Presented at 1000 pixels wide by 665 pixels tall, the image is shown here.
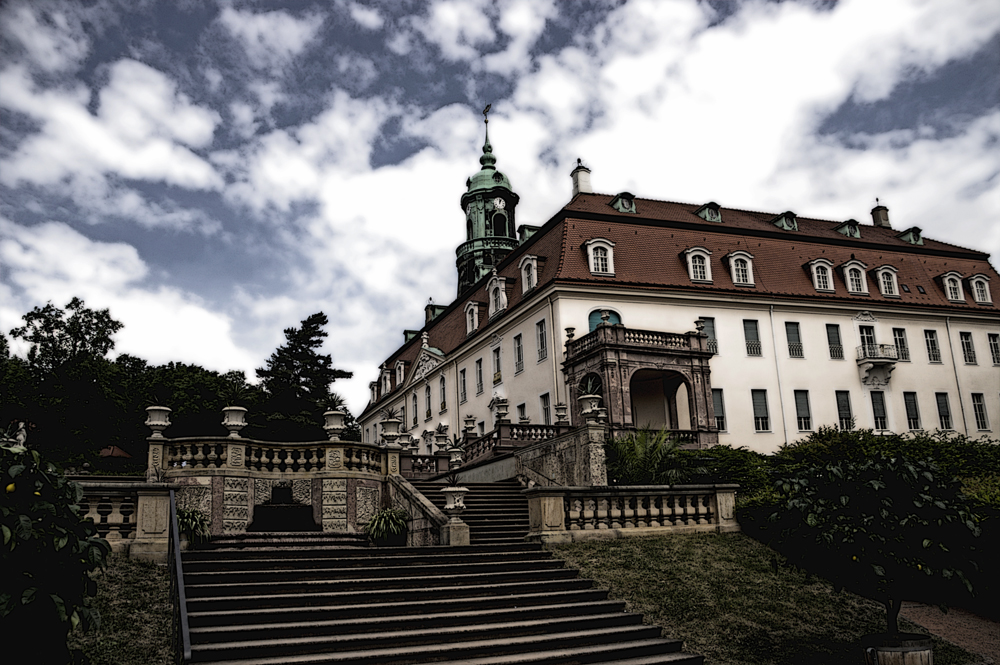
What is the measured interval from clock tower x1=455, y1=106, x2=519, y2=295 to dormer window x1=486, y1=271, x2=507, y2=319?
1250cm

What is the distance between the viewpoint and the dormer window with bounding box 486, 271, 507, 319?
40.0 m

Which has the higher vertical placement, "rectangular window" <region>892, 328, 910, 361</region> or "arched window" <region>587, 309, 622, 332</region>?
"arched window" <region>587, 309, 622, 332</region>

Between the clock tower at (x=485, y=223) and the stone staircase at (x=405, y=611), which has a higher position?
the clock tower at (x=485, y=223)

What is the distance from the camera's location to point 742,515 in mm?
17250

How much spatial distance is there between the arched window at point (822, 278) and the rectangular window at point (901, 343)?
443 centimetres

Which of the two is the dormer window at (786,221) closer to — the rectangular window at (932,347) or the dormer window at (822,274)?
the dormer window at (822,274)

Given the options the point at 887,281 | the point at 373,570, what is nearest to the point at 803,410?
the point at 887,281

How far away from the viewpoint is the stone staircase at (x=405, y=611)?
10.1m

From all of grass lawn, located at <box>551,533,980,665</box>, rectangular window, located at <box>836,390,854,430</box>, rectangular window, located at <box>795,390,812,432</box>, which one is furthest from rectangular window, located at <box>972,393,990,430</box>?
grass lawn, located at <box>551,533,980,665</box>

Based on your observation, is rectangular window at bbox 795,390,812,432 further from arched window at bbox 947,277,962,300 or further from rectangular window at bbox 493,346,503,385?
rectangular window at bbox 493,346,503,385

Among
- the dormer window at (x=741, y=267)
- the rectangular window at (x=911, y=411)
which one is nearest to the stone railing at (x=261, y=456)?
the dormer window at (x=741, y=267)

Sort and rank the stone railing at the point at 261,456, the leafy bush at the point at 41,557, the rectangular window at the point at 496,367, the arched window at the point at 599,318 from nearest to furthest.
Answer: the leafy bush at the point at 41,557
the stone railing at the point at 261,456
the arched window at the point at 599,318
the rectangular window at the point at 496,367

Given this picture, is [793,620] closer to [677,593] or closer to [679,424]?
[677,593]

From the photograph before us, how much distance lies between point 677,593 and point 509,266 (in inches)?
1170
